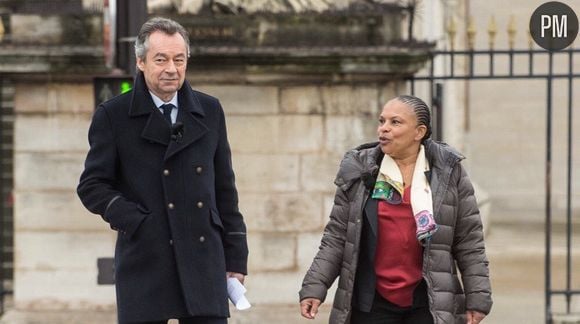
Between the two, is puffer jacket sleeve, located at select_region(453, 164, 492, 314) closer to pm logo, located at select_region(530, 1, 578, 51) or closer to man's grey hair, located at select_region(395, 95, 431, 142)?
man's grey hair, located at select_region(395, 95, 431, 142)

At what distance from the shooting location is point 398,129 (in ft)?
19.8

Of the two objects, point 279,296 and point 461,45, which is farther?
point 461,45

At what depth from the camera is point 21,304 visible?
10242 millimetres

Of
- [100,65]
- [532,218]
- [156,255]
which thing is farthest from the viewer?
[532,218]

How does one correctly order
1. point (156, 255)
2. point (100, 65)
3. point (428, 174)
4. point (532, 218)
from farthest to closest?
point (532, 218), point (100, 65), point (428, 174), point (156, 255)

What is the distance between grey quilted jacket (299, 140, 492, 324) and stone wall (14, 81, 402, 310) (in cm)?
395

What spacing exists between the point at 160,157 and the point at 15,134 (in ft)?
16.0

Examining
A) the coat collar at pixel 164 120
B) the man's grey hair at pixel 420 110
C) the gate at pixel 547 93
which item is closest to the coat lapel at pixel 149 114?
the coat collar at pixel 164 120

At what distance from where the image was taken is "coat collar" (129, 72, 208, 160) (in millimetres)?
5492

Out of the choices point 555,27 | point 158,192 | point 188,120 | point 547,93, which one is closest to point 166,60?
point 188,120

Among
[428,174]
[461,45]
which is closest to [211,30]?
[428,174]

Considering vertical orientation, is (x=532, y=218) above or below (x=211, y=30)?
below

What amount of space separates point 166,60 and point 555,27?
216 inches

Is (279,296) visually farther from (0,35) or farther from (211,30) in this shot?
(0,35)
